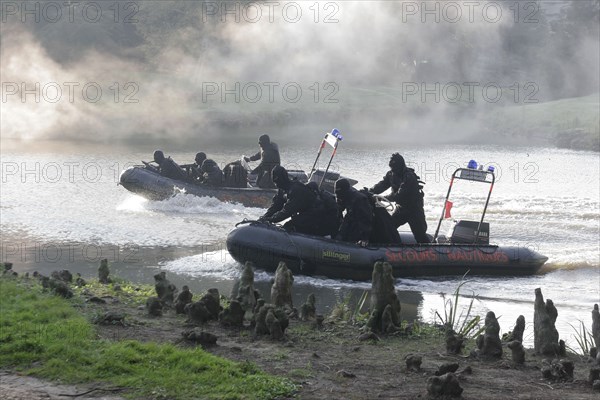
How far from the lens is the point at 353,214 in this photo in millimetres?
18141

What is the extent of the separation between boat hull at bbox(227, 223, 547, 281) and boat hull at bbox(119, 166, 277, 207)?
819cm

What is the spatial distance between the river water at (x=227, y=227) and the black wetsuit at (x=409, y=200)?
1.18 metres

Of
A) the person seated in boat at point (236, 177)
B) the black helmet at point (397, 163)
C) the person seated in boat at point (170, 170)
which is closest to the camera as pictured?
the black helmet at point (397, 163)

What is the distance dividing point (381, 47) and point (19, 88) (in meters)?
28.6

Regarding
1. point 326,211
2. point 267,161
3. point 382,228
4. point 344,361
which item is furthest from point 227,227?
point 344,361

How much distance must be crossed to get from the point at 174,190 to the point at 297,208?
9130 millimetres

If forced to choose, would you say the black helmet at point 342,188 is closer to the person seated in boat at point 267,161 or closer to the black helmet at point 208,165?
the person seated in boat at point 267,161

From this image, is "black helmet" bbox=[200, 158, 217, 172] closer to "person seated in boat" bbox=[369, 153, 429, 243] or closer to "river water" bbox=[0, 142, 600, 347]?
"river water" bbox=[0, 142, 600, 347]

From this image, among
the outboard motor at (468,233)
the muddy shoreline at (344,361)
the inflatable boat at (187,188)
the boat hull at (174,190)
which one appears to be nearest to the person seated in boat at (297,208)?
the outboard motor at (468,233)

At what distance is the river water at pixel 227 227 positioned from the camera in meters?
17.3

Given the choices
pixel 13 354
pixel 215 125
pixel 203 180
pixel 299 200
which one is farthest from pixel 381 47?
pixel 13 354

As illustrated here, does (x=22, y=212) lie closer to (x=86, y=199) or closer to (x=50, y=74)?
(x=86, y=199)

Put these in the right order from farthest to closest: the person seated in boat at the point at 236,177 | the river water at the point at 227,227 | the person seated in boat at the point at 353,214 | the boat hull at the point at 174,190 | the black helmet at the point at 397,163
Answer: the person seated in boat at the point at 236,177, the boat hull at the point at 174,190, the black helmet at the point at 397,163, the person seated in boat at the point at 353,214, the river water at the point at 227,227

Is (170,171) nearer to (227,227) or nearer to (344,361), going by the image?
(227,227)
